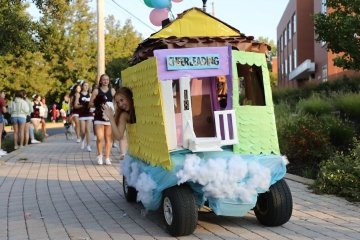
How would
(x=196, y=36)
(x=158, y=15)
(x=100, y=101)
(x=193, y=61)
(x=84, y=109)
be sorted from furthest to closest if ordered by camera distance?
(x=84, y=109) < (x=100, y=101) < (x=158, y=15) < (x=196, y=36) < (x=193, y=61)

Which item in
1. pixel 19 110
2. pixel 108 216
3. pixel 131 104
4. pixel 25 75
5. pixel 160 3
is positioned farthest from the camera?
pixel 25 75

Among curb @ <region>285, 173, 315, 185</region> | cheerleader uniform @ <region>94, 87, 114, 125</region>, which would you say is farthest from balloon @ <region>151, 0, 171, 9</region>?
curb @ <region>285, 173, 315, 185</region>

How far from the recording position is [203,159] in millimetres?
5312

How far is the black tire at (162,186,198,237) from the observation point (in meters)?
5.13

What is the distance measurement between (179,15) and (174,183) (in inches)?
81.8

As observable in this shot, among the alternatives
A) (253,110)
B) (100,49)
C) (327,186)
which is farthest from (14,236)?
(100,49)

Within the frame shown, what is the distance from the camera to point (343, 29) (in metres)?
10.3

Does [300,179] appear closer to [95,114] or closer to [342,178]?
[342,178]

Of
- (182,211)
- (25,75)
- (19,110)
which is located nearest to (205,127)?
(182,211)

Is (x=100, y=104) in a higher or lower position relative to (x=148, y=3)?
lower

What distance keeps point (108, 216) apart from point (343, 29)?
649 centimetres

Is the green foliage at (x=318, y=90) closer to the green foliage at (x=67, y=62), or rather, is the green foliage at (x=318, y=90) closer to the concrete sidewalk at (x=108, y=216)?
the concrete sidewalk at (x=108, y=216)

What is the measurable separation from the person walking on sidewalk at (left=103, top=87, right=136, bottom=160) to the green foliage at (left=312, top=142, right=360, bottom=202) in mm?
3072

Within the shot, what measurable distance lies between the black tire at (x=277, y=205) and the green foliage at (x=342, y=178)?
1983 millimetres
